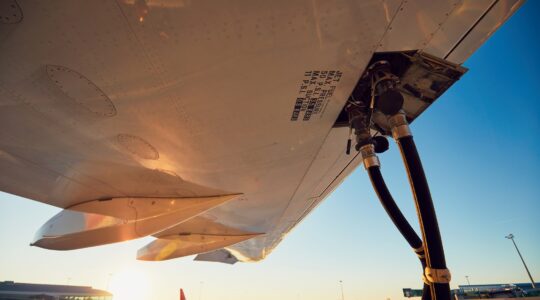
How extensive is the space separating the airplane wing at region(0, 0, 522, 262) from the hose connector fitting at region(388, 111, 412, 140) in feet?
2.71

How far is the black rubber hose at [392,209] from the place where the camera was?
2.45 meters

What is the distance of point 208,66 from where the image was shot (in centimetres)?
275

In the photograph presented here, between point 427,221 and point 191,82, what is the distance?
2.71 meters

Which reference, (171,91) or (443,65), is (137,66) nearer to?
(171,91)

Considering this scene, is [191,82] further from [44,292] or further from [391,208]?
[44,292]

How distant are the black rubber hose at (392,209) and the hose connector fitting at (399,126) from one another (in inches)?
19.5

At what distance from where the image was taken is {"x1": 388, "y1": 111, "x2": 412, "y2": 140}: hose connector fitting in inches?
89.6

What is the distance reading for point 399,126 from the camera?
2.32 metres

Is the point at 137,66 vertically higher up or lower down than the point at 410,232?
higher up

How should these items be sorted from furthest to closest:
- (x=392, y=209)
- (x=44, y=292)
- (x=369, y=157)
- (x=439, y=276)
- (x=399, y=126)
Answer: (x=44, y=292)
(x=369, y=157)
(x=392, y=209)
(x=399, y=126)
(x=439, y=276)

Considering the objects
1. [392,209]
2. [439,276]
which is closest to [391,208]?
[392,209]

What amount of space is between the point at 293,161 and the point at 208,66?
2.84 m

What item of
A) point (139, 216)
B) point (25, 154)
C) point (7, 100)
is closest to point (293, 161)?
point (139, 216)

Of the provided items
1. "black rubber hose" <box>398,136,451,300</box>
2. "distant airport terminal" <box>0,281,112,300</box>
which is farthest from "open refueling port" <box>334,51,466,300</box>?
"distant airport terminal" <box>0,281,112,300</box>
